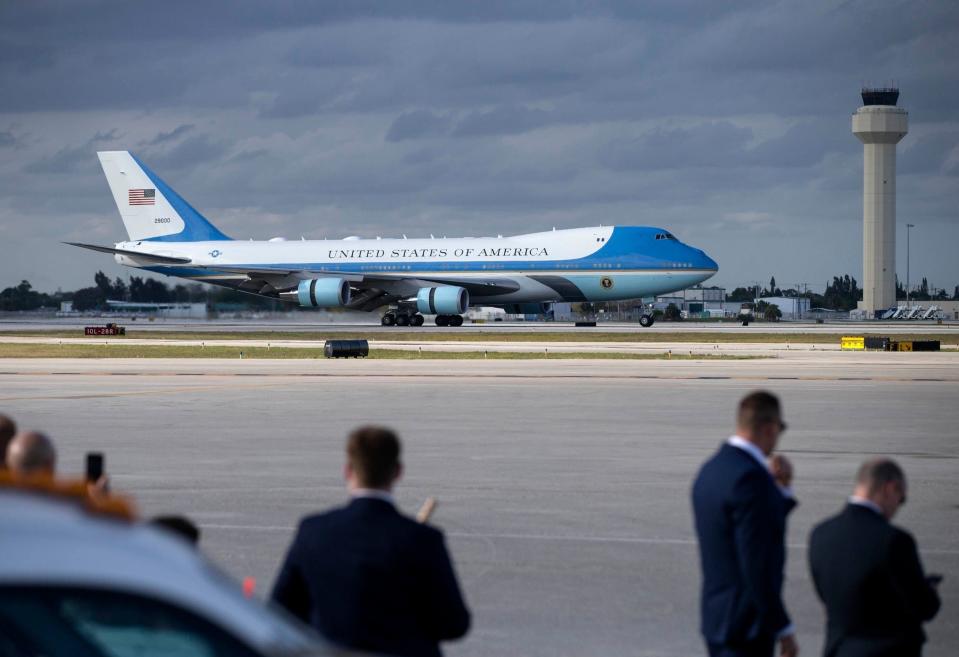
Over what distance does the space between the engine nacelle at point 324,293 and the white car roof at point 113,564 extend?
71606 millimetres

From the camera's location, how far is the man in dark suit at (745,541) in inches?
267

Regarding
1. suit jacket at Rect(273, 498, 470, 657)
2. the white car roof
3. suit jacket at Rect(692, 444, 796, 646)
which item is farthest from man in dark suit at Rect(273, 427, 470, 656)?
the white car roof

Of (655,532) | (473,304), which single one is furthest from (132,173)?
(655,532)

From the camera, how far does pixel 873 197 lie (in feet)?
589

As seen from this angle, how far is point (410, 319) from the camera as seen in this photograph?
258ft

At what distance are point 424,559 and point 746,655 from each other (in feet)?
7.41

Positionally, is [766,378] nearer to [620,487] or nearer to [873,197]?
[620,487]

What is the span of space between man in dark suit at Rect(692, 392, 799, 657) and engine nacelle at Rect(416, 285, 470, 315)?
215 ft

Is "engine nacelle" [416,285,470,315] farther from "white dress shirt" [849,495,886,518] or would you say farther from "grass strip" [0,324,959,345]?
"white dress shirt" [849,495,886,518]

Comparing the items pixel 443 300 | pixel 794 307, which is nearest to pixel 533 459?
pixel 443 300

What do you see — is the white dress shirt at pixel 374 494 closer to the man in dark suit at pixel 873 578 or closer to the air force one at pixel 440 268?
the man in dark suit at pixel 873 578

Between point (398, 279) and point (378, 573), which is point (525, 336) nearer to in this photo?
point (398, 279)

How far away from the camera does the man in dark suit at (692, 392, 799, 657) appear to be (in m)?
6.77

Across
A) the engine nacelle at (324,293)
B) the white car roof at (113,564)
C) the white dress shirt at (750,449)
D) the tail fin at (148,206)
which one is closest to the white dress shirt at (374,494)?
the white dress shirt at (750,449)
